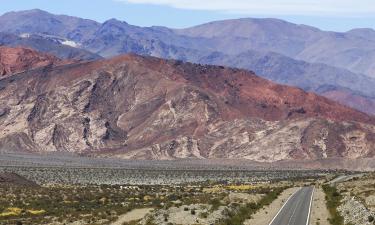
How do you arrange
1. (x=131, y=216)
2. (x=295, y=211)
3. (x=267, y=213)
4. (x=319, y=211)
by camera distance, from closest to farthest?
(x=131, y=216) → (x=267, y=213) → (x=295, y=211) → (x=319, y=211)

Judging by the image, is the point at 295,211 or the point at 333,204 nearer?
the point at 295,211

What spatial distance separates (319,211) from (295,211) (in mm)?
2842

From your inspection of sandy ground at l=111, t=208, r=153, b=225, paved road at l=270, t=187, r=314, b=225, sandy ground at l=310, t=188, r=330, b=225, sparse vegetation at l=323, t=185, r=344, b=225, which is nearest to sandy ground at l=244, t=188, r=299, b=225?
paved road at l=270, t=187, r=314, b=225

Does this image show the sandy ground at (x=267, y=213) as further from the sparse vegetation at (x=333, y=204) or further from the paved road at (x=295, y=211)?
the sparse vegetation at (x=333, y=204)

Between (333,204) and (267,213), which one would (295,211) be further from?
(333,204)

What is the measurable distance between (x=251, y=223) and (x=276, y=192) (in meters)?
39.0

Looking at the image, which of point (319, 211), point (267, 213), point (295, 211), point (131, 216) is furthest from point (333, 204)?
point (131, 216)

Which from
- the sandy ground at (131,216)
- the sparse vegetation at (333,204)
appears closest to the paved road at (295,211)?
the sparse vegetation at (333,204)

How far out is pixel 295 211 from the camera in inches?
2990

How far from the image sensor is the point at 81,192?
99.2 meters

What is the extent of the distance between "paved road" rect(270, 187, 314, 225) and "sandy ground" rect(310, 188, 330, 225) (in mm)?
638

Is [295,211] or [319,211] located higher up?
[295,211]

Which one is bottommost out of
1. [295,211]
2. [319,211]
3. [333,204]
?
[333,204]

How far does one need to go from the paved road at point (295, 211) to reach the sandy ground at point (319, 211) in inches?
25.1
